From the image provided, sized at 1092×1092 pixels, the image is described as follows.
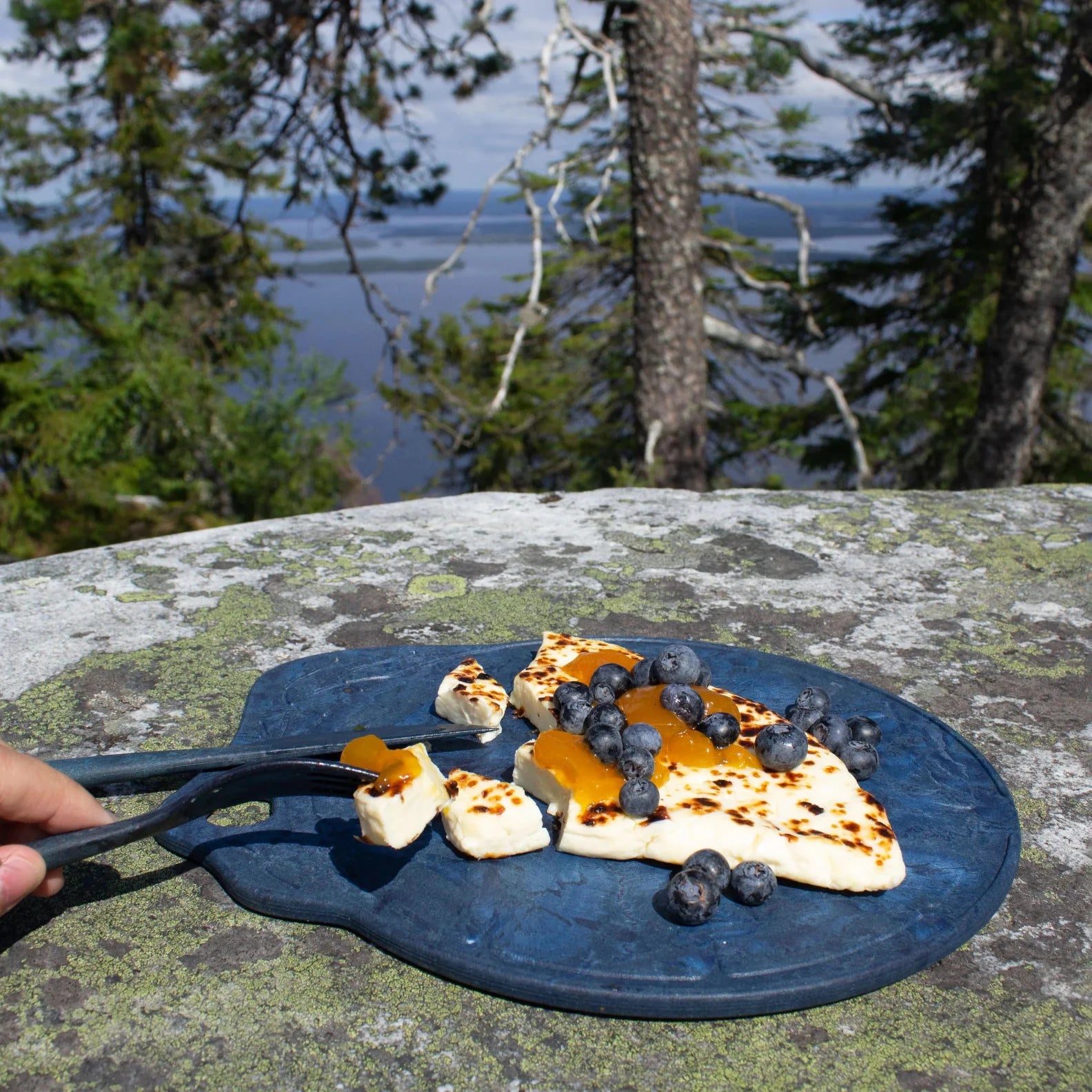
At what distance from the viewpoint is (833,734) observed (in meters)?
1.68

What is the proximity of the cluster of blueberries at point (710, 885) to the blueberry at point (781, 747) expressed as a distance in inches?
7.7

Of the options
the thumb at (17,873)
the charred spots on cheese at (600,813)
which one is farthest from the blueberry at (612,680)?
the thumb at (17,873)

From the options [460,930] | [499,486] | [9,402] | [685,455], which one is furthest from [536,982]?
[499,486]

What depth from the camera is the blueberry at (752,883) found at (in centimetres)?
138

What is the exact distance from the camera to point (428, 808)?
4.73 ft

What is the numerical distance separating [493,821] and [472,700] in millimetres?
327

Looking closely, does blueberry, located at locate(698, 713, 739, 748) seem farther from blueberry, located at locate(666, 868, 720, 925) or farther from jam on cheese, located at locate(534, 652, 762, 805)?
blueberry, located at locate(666, 868, 720, 925)

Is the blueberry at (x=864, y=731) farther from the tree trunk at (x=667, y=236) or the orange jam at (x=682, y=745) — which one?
the tree trunk at (x=667, y=236)

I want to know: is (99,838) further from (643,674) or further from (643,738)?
(643,674)

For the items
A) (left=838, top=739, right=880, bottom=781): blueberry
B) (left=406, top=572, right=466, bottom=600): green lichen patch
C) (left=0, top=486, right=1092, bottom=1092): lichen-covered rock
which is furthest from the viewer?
(left=406, top=572, right=466, bottom=600): green lichen patch

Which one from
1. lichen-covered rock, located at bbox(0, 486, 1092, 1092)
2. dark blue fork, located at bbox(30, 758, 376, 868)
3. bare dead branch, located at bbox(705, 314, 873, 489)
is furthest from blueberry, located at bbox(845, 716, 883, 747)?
bare dead branch, located at bbox(705, 314, 873, 489)

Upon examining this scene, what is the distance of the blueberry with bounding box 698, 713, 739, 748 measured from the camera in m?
1.60

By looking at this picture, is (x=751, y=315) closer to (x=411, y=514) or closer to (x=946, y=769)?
(x=411, y=514)

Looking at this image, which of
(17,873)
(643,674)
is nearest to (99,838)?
(17,873)
